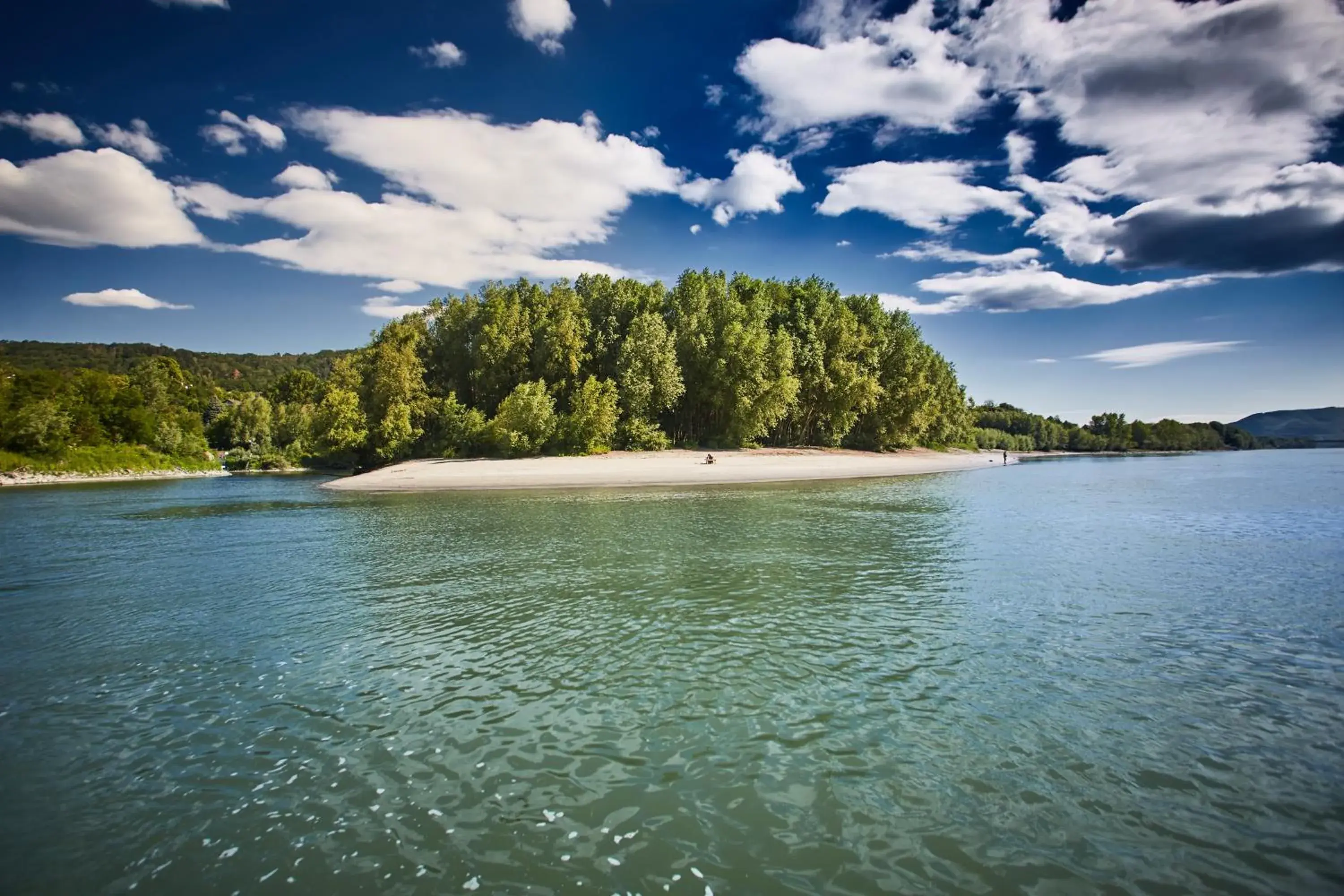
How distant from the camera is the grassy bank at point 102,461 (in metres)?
73.2

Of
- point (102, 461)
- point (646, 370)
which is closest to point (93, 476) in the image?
point (102, 461)

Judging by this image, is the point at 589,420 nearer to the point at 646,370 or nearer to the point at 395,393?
the point at 646,370

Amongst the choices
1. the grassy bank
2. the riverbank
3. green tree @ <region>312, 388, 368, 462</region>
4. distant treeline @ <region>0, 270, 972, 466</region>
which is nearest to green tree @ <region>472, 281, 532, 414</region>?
distant treeline @ <region>0, 270, 972, 466</region>

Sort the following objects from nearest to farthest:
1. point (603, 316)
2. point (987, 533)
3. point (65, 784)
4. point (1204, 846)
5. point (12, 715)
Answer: point (1204, 846)
point (65, 784)
point (12, 715)
point (987, 533)
point (603, 316)

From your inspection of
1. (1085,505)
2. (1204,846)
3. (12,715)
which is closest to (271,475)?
(12,715)

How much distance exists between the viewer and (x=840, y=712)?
9477 millimetres

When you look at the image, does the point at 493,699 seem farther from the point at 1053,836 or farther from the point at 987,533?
the point at 987,533

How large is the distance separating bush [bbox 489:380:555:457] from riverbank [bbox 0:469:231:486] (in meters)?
51.4

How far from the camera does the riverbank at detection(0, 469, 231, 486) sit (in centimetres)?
6925

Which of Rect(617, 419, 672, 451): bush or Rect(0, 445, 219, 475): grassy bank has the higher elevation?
Rect(617, 419, 672, 451): bush

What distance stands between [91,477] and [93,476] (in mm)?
478

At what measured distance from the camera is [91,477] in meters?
77.9

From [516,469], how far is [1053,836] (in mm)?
53278

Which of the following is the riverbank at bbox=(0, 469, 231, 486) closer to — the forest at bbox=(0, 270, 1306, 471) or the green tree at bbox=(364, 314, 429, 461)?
the forest at bbox=(0, 270, 1306, 471)
